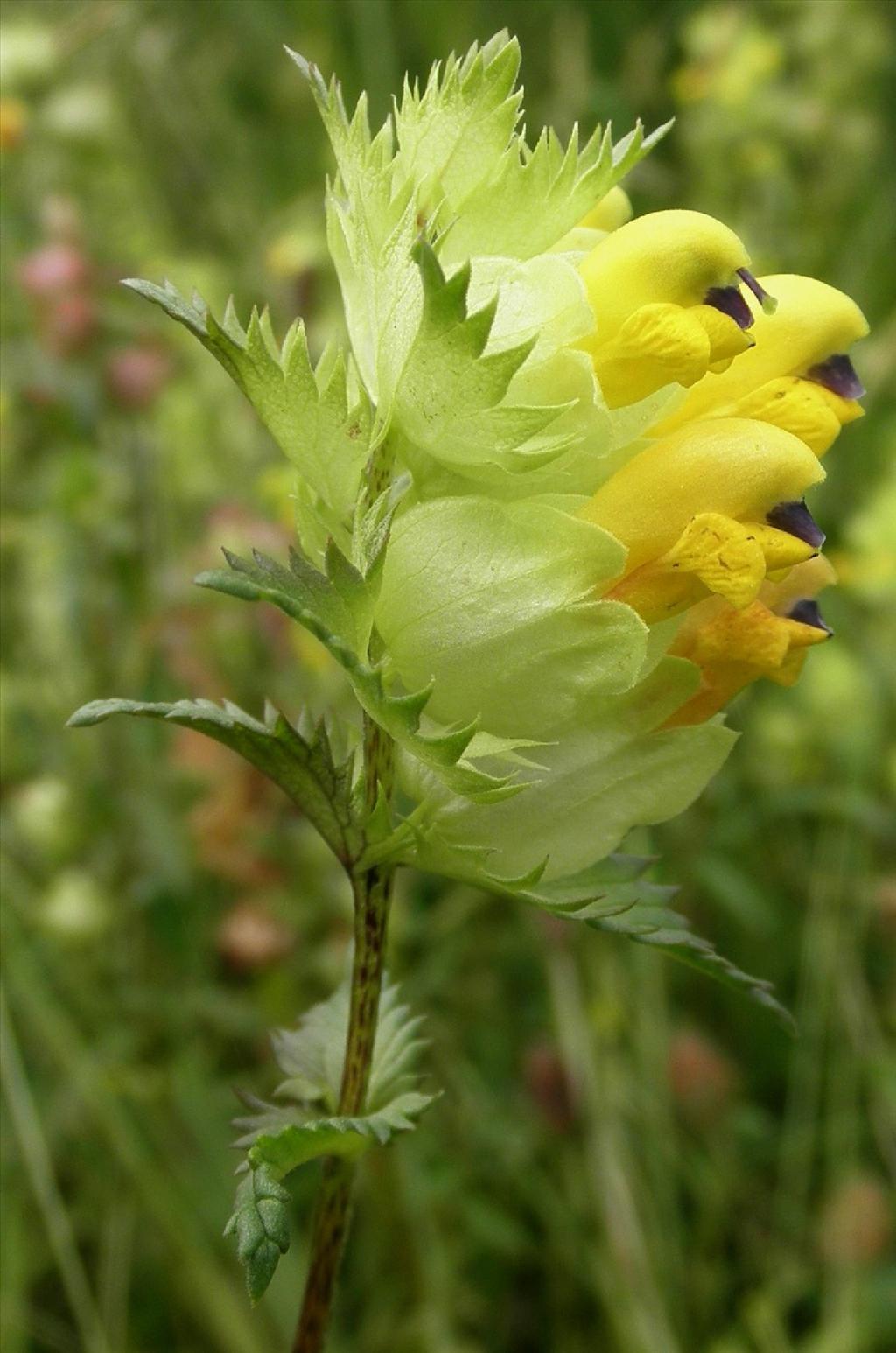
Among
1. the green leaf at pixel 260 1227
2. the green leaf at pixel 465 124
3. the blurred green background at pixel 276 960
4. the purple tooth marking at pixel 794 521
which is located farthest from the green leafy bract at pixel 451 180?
the blurred green background at pixel 276 960

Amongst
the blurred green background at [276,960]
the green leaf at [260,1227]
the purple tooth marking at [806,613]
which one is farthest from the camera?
the blurred green background at [276,960]

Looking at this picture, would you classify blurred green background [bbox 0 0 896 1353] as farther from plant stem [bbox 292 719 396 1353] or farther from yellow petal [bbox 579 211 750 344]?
yellow petal [bbox 579 211 750 344]

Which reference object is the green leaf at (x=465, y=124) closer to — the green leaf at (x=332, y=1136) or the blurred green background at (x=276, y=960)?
the green leaf at (x=332, y=1136)

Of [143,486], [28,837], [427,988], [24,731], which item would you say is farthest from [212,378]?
[427,988]

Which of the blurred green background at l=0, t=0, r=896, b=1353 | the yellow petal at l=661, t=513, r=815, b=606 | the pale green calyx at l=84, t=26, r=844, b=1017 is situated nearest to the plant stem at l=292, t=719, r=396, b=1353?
the pale green calyx at l=84, t=26, r=844, b=1017

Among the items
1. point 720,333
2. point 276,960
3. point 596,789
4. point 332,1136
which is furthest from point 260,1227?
point 276,960

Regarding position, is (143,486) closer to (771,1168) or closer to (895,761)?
(895,761)
